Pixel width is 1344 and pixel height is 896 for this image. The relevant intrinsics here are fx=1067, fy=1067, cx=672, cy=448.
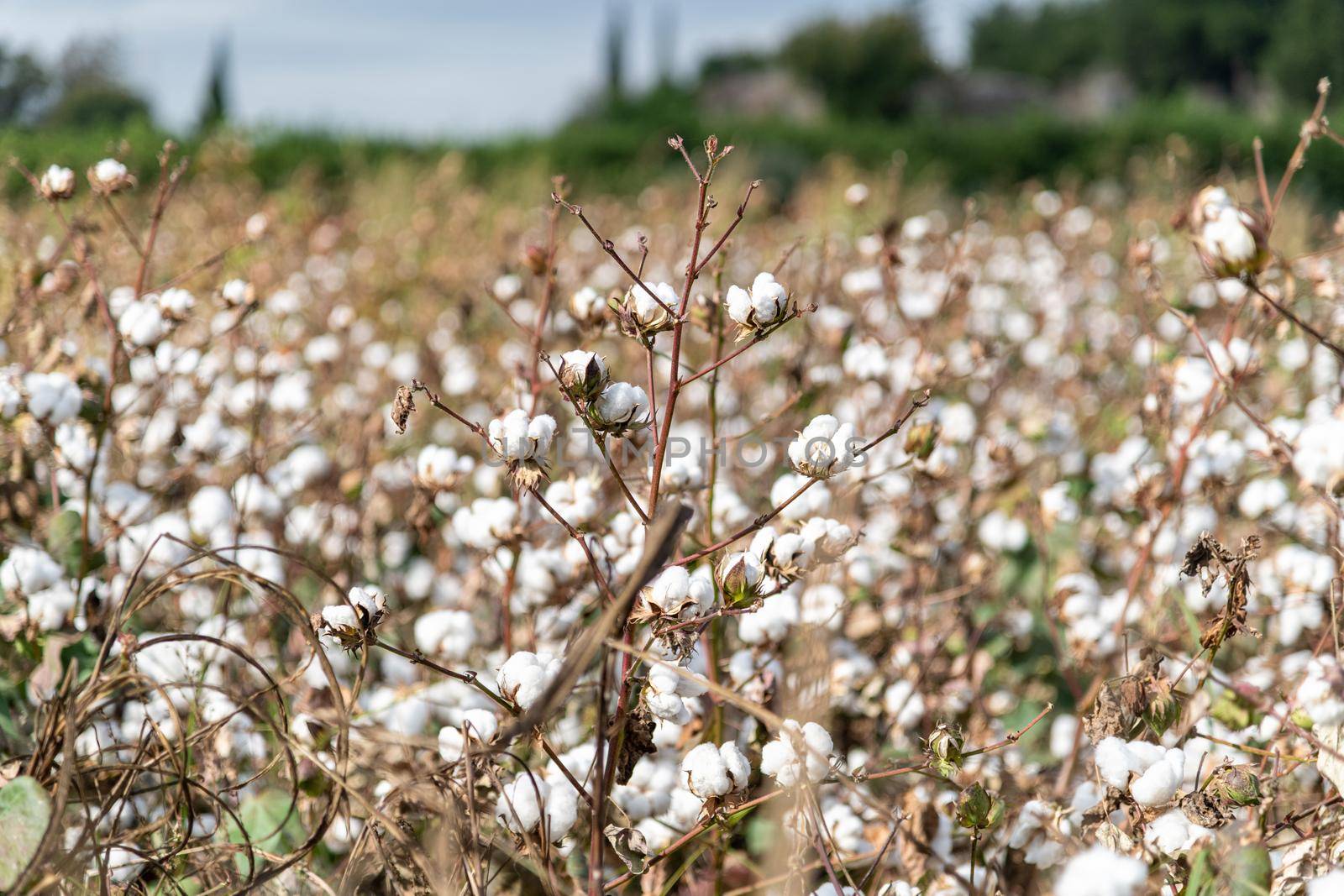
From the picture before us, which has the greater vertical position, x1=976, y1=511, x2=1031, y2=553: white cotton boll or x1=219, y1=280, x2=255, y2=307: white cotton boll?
x1=219, y1=280, x2=255, y2=307: white cotton boll

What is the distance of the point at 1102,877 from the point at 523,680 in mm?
475

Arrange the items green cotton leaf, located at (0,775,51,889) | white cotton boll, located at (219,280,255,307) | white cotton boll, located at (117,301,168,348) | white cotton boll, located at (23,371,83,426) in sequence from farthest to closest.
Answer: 1. white cotton boll, located at (219,280,255,307)
2. white cotton boll, located at (117,301,168,348)
3. white cotton boll, located at (23,371,83,426)
4. green cotton leaf, located at (0,775,51,889)

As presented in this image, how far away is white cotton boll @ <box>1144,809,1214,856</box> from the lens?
973 millimetres

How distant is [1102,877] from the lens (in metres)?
0.67

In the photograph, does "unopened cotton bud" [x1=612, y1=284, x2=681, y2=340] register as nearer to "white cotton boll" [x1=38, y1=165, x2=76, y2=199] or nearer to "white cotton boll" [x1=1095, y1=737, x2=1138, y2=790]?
"white cotton boll" [x1=1095, y1=737, x2=1138, y2=790]

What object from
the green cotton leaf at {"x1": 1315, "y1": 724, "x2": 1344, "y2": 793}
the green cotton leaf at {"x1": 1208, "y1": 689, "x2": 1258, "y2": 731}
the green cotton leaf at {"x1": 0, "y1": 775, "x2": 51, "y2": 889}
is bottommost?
the green cotton leaf at {"x1": 1208, "y1": 689, "x2": 1258, "y2": 731}

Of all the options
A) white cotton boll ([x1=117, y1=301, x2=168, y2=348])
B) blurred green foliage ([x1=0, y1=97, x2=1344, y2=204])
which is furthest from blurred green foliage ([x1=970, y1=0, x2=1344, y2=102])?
white cotton boll ([x1=117, y1=301, x2=168, y2=348])

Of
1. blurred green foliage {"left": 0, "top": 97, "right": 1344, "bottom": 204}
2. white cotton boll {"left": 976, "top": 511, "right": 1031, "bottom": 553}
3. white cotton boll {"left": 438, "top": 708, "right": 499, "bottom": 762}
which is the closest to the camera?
white cotton boll {"left": 438, "top": 708, "right": 499, "bottom": 762}

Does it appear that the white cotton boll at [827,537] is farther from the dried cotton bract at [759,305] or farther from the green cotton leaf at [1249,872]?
the green cotton leaf at [1249,872]

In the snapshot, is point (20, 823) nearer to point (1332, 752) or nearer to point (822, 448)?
point (822, 448)

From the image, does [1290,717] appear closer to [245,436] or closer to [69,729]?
[69,729]

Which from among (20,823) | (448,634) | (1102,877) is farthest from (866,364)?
(20,823)

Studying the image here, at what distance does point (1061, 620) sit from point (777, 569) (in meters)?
1.00

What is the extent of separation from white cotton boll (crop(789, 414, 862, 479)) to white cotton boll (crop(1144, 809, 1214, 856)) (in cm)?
45
